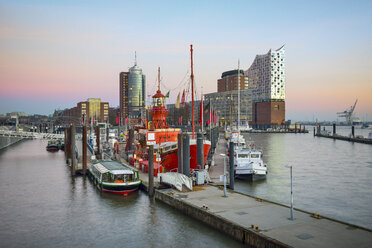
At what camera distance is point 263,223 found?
18719 mm

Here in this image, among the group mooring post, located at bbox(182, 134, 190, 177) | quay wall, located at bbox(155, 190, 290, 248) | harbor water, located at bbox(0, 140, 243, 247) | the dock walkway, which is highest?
mooring post, located at bbox(182, 134, 190, 177)

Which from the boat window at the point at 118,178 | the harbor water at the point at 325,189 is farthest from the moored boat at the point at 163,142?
the harbor water at the point at 325,189

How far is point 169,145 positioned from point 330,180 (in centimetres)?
2227

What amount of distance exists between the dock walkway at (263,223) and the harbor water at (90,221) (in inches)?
34.6

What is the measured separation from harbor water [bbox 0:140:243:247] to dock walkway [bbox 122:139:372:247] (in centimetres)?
88

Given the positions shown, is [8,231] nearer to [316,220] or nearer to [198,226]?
[198,226]

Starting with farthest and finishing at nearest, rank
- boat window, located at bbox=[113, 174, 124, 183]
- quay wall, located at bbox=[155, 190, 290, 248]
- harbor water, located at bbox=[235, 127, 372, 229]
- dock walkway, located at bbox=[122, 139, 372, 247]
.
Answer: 1. boat window, located at bbox=[113, 174, 124, 183]
2. harbor water, located at bbox=[235, 127, 372, 229]
3. quay wall, located at bbox=[155, 190, 290, 248]
4. dock walkway, located at bbox=[122, 139, 372, 247]

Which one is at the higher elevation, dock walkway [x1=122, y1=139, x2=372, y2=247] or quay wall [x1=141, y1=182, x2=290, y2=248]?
dock walkway [x1=122, y1=139, x2=372, y2=247]

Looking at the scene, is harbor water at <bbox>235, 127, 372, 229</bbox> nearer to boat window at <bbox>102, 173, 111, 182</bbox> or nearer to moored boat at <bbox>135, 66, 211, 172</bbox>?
moored boat at <bbox>135, 66, 211, 172</bbox>

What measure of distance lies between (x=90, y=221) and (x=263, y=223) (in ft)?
46.6

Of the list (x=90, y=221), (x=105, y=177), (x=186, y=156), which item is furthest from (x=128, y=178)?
(x=90, y=221)

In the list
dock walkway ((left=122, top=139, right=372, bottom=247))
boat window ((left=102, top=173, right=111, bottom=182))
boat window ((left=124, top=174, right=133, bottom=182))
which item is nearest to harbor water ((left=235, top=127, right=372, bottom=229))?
dock walkway ((left=122, top=139, right=372, bottom=247))

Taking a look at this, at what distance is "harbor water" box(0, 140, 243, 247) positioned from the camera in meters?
20.9

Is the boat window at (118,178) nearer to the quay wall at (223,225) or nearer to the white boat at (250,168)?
the quay wall at (223,225)
